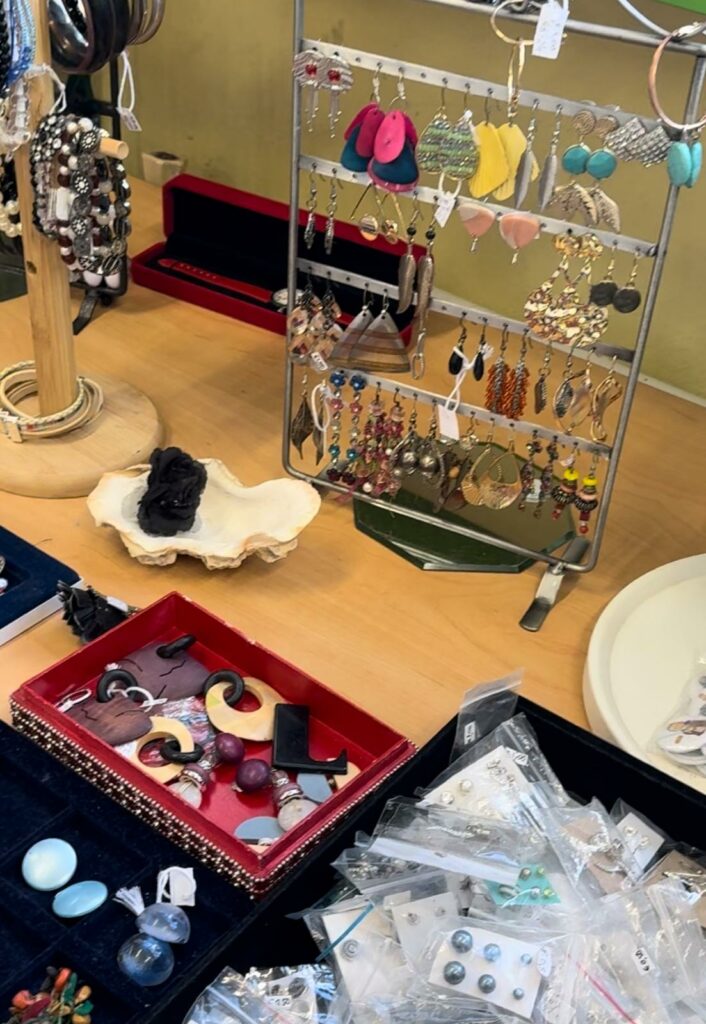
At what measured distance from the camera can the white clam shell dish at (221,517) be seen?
3.50 ft

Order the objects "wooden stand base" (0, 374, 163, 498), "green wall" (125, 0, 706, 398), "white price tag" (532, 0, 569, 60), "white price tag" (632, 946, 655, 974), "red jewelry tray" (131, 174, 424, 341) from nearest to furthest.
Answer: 1. "white price tag" (632, 946, 655, 974)
2. "white price tag" (532, 0, 569, 60)
3. "wooden stand base" (0, 374, 163, 498)
4. "green wall" (125, 0, 706, 398)
5. "red jewelry tray" (131, 174, 424, 341)

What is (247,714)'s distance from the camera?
94cm

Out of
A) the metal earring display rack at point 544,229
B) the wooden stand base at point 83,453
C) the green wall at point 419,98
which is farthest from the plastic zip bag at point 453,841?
the green wall at point 419,98

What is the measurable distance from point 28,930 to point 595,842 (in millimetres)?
388

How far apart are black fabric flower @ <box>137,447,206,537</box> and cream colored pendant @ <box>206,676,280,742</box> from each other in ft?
0.61

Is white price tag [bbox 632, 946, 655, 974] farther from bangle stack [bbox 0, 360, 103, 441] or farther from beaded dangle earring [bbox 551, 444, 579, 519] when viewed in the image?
bangle stack [bbox 0, 360, 103, 441]

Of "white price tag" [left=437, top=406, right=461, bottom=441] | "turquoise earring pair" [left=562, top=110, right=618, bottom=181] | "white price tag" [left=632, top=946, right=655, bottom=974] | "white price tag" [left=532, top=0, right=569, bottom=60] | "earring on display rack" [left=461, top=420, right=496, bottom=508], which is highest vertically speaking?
"white price tag" [left=532, top=0, right=569, bottom=60]

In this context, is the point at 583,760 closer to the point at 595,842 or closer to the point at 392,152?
the point at 595,842

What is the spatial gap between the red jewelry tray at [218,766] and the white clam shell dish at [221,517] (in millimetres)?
86

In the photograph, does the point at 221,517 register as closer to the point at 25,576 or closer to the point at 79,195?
the point at 25,576

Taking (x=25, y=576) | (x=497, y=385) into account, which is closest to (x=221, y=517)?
(x=25, y=576)

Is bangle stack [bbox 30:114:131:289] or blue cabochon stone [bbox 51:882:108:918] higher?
bangle stack [bbox 30:114:131:289]

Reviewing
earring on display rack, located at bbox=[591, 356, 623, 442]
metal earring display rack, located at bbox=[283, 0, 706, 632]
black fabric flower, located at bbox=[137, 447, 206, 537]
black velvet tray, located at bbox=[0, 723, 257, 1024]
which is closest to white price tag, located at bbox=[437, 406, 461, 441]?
metal earring display rack, located at bbox=[283, 0, 706, 632]

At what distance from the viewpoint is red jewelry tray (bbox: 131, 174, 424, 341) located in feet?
4.76
